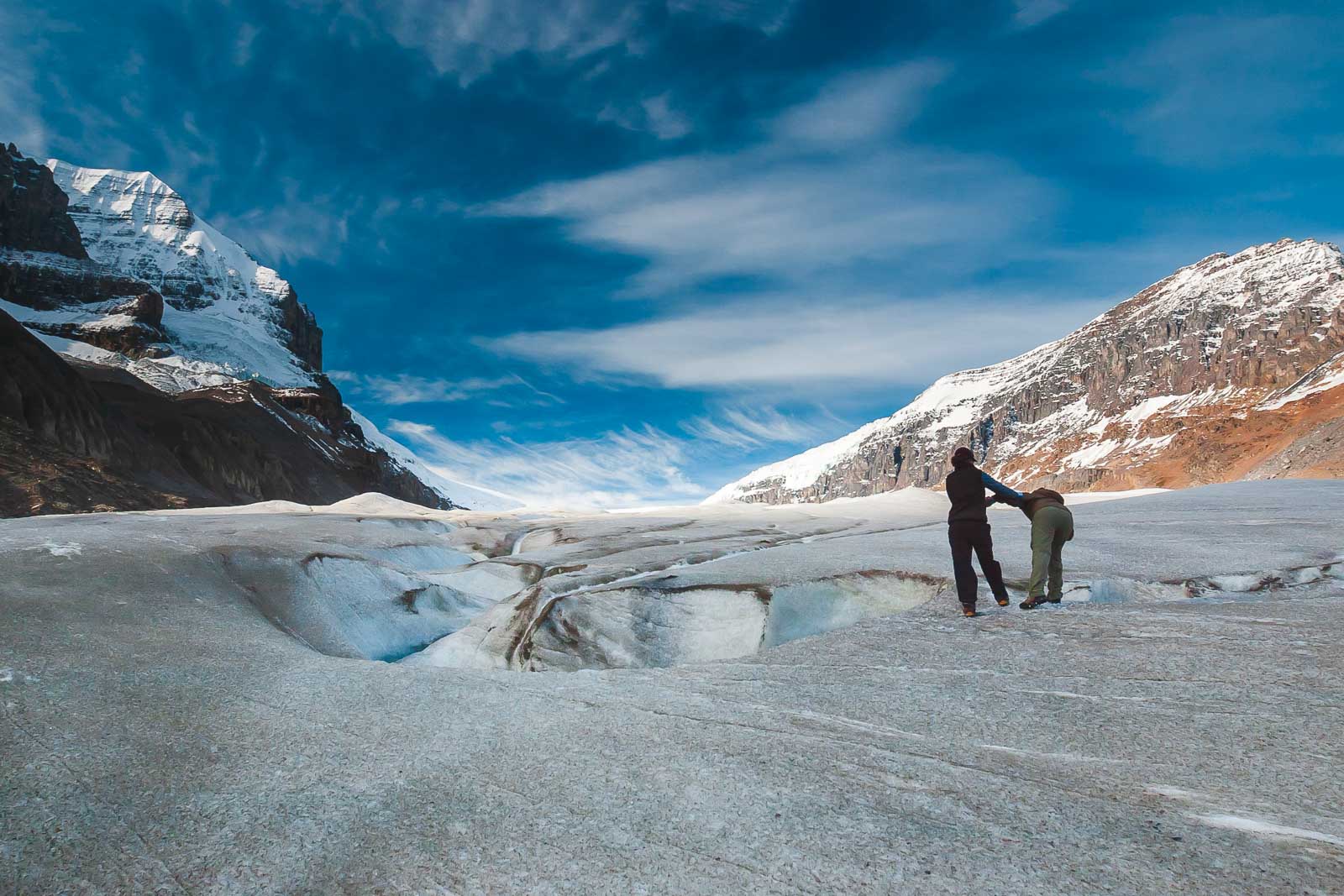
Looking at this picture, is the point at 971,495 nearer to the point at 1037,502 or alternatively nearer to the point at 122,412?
the point at 1037,502

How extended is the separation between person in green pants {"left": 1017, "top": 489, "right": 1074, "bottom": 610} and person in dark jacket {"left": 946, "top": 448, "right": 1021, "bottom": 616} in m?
0.26

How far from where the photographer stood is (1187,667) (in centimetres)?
510

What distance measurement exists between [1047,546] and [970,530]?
2.90 feet

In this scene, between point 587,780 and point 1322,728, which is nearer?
point 587,780

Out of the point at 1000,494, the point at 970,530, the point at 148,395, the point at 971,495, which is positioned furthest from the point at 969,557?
the point at 148,395

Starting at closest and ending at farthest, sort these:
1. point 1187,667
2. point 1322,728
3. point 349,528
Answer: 1. point 1322,728
2. point 1187,667
3. point 349,528

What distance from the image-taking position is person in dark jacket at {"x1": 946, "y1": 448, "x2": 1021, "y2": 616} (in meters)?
7.52

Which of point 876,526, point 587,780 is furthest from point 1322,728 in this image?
point 876,526

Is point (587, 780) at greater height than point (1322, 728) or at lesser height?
greater

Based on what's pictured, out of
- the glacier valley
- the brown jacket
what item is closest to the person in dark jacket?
the brown jacket

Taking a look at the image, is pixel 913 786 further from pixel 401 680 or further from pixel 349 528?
pixel 349 528

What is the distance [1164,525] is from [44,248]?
705ft

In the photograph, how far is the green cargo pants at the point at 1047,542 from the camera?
7.58 metres

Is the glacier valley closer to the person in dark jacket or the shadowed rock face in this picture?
the person in dark jacket
